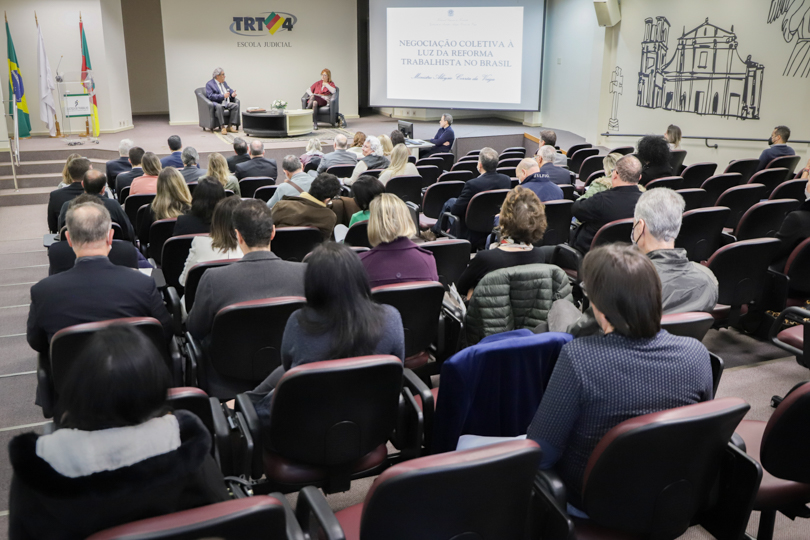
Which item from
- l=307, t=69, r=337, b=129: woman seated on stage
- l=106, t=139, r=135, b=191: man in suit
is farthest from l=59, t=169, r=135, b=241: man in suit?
l=307, t=69, r=337, b=129: woman seated on stage

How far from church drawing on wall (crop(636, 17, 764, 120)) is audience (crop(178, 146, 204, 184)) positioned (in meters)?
7.36

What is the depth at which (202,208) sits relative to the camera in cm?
400

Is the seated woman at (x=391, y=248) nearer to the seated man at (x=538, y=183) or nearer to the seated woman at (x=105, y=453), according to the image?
the seated woman at (x=105, y=453)

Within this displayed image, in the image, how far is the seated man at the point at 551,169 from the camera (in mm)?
6160

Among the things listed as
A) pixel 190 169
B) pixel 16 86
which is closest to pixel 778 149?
pixel 190 169

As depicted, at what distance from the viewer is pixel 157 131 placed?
12844mm

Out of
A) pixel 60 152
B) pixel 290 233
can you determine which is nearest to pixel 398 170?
pixel 290 233

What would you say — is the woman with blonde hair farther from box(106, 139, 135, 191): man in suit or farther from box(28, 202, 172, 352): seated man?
box(28, 202, 172, 352): seated man

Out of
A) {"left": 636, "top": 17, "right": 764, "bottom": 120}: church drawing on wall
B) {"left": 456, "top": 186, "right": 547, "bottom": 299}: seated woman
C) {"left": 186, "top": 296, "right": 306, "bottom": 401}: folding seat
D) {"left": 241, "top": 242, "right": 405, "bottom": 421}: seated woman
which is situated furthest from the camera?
{"left": 636, "top": 17, "right": 764, "bottom": 120}: church drawing on wall

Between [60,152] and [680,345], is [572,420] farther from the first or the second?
[60,152]

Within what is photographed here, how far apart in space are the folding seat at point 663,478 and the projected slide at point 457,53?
40.7ft

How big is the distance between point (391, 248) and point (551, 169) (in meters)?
3.57

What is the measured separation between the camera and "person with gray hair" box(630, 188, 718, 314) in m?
2.70

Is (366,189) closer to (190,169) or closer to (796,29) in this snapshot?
(190,169)
